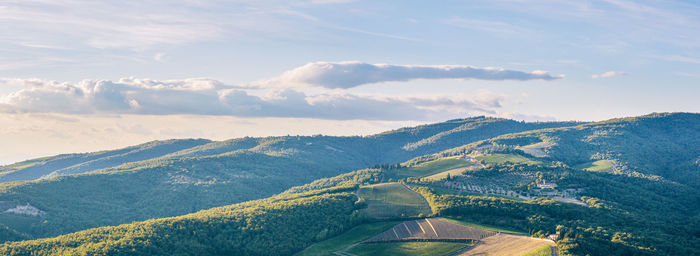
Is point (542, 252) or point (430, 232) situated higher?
point (542, 252)

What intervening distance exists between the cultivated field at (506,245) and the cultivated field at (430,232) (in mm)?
5782

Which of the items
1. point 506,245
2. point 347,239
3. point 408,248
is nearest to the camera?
point 506,245

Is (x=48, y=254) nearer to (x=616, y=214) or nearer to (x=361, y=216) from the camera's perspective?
(x=361, y=216)

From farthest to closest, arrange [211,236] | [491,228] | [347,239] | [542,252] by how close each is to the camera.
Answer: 1. [347,239]
2. [211,236]
3. [491,228]
4. [542,252]

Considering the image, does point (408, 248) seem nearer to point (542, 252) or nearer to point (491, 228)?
point (491, 228)

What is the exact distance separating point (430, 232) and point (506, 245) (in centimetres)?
2803

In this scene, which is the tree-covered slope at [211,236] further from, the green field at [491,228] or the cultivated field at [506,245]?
the cultivated field at [506,245]

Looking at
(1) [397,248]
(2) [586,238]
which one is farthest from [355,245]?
(2) [586,238]

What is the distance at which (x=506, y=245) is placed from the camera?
145m

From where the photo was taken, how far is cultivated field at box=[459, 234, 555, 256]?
137125mm

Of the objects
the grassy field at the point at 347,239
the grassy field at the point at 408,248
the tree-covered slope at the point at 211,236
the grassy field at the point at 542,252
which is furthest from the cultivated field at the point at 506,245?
the tree-covered slope at the point at 211,236

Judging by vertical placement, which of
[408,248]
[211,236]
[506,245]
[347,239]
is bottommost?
[347,239]

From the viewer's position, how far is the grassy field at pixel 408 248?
150375mm

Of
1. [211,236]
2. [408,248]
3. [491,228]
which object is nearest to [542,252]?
[491,228]
